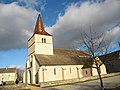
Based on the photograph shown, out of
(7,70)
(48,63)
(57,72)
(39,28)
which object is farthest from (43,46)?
(7,70)

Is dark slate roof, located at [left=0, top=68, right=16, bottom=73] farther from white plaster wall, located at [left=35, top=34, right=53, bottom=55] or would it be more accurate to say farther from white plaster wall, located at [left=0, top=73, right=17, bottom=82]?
white plaster wall, located at [left=35, top=34, right=53, bottom=55]

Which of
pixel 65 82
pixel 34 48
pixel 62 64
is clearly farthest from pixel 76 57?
pixel 65 82

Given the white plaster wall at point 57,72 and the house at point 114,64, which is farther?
the house at point 114,64

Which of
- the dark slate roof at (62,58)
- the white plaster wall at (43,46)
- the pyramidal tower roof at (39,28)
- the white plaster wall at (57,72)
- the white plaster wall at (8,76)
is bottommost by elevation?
the white plaster wall at (8,76)

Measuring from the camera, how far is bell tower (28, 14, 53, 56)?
43688 mm

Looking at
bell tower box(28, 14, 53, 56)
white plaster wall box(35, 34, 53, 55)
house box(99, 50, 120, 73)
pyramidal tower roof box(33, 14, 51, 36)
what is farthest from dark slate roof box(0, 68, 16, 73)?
house box(99, 50, 120, 73)

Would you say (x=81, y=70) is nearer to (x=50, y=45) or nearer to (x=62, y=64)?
(x=62, y=64)

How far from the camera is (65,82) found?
1297 inches

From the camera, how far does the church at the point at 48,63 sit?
129ft

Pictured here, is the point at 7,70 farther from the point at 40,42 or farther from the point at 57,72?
the point at 57,72

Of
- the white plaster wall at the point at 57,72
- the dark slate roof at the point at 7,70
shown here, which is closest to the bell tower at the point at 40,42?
the white plaster wall at the point at 57,72

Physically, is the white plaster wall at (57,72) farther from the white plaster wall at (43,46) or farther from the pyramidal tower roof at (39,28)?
the pyramidal tower roof at (39,28)

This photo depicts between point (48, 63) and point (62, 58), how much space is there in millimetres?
6580

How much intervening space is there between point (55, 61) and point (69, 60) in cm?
532
